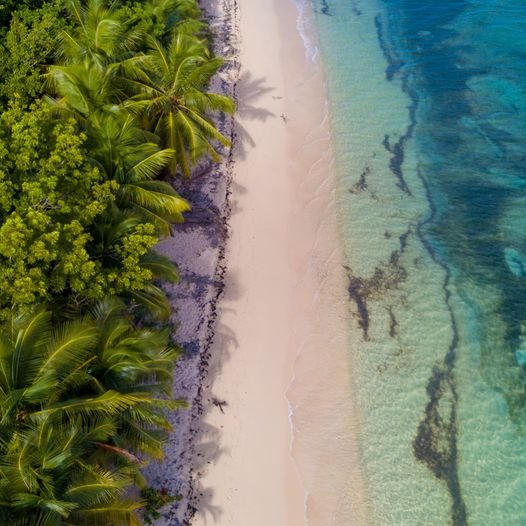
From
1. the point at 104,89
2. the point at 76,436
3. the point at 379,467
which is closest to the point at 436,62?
the point at 104,89

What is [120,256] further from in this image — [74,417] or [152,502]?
[152,502]

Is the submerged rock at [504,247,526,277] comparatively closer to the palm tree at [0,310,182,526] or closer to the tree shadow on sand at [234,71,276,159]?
the tree shadow on sand at [234,71,276,159]

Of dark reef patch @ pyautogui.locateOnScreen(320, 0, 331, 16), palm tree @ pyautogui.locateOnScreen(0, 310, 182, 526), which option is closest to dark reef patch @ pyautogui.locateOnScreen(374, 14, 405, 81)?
dark reef patch @ pyautogui.locateOnScreen(320, 0, 331, 16)

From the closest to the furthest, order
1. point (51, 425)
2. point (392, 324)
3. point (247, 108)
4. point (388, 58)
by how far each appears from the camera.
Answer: point (51, 425) < point (392, 324) < point (247, 108) < point (388, 58)

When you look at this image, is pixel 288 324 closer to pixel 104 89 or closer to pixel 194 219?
pixel 194 219

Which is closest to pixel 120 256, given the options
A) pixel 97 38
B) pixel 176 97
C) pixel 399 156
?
pixel 176 97

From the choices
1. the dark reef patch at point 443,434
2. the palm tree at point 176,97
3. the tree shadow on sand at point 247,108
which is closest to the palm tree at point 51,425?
the palm tree at point 176,97

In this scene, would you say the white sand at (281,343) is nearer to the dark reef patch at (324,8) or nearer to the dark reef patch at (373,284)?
the dark reef patch at (373,284)
